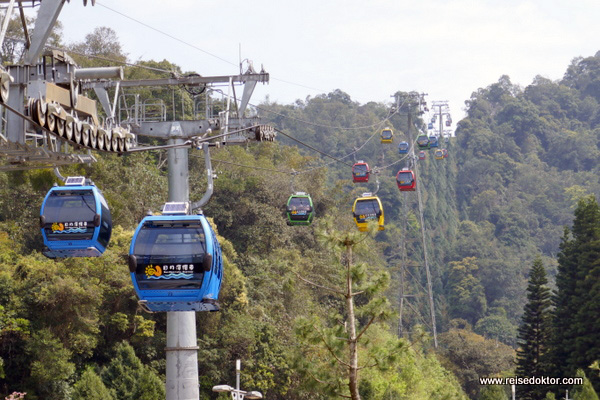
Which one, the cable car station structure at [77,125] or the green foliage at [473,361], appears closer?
the cable car station structure at [77,125]

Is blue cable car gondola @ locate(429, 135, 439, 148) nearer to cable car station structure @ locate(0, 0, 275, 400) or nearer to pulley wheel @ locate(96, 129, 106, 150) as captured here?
cable car station structure @ locate(0, 0, 275, 400)

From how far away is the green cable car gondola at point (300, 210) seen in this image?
97.7 feet

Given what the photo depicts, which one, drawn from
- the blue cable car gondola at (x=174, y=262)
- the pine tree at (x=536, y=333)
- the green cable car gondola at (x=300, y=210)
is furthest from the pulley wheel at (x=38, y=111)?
the pine tree at (x=536, y=333)

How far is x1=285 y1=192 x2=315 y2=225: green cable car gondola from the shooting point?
29781mm

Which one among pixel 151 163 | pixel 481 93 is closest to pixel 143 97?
pixel 151 163

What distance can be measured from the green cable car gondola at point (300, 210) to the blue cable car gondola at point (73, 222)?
434 inches

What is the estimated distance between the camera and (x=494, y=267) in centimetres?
8319

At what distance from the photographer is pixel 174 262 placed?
16516 mm

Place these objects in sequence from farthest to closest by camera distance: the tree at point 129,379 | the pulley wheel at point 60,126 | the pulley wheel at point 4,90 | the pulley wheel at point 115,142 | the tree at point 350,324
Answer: the tree at point 129,379, the tree at point 350,324, the pulley wheel at point 115,142, the pulley wheel at point 60,126, the pulley wheel at point 4,90

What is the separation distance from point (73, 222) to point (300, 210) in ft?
38.6

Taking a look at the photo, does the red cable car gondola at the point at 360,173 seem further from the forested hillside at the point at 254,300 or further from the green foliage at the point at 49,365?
the green foliage at the point at 49,365

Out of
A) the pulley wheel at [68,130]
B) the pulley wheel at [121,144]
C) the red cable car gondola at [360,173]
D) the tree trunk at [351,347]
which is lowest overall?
the tree trunk at [351,347]

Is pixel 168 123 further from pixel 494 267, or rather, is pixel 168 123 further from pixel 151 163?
pixel 494 267

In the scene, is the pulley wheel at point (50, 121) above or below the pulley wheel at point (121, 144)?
above
